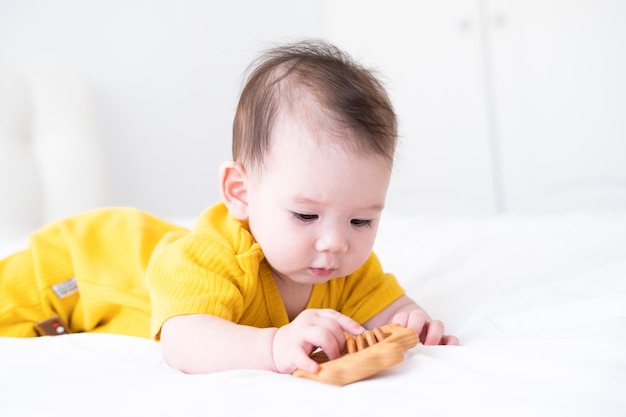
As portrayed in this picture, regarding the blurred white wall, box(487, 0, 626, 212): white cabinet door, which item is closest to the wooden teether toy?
the blurred white wall

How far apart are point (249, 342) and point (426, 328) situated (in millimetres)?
253

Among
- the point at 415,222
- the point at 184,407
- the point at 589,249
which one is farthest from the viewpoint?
the point at 415,222

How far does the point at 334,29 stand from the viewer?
3.17 metres

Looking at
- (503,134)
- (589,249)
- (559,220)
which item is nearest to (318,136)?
(589,249)

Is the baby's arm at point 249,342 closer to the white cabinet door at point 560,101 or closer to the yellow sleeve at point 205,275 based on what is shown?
the yellow sleeve at point 205,275

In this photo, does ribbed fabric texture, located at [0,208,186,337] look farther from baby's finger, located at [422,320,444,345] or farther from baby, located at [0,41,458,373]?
baby's finger, located at [422,320,444,345]

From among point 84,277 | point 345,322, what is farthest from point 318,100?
point 84,277

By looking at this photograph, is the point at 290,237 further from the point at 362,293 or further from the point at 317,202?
the point at 362,293

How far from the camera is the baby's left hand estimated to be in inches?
34.3

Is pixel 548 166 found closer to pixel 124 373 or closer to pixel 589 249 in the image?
pixel 589 249

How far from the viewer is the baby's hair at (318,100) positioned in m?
0.88

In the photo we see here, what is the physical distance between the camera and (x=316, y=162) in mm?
864

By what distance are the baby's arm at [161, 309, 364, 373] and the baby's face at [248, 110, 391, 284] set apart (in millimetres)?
128

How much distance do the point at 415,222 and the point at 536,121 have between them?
4.48 ft
